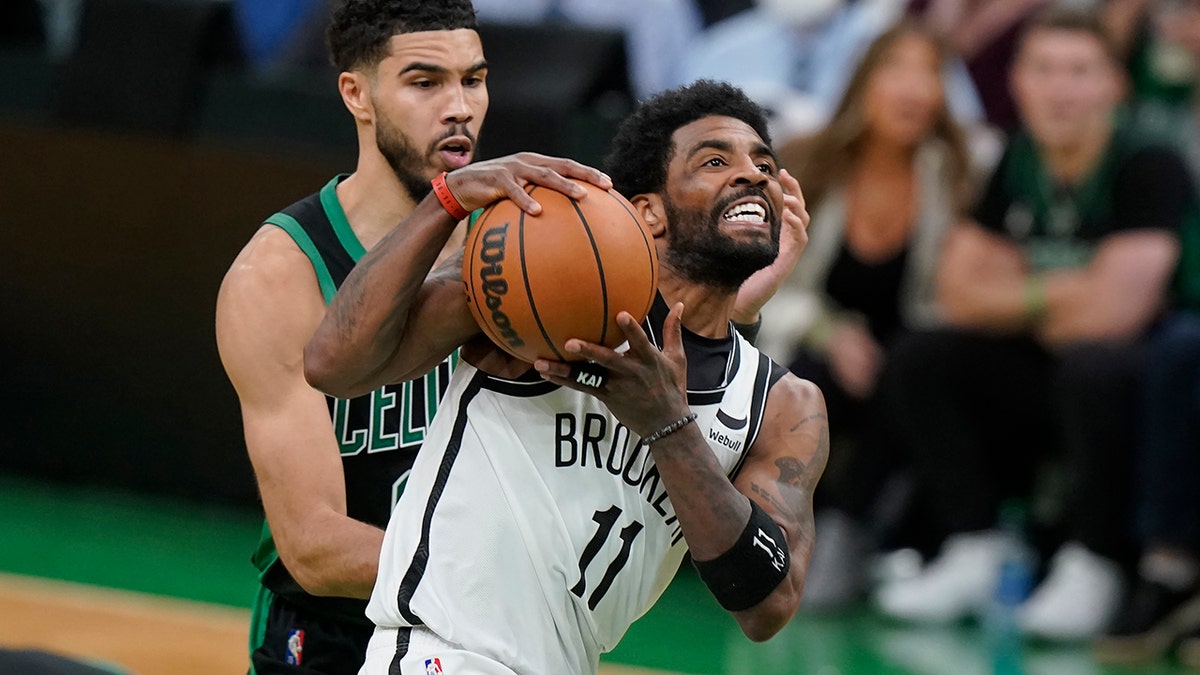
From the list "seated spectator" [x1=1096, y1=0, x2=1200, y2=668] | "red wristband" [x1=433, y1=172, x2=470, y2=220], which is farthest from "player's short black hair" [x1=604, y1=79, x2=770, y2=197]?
"seated spectator" [x1=1096, y1=0, x2=1200, y2=668]

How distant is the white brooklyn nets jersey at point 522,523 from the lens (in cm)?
311

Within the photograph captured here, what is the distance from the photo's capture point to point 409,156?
155 inches

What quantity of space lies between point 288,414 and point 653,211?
3.26ft

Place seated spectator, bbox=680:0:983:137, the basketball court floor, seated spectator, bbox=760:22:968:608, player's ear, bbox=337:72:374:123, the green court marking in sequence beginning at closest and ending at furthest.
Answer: player's ear, bbox=337:72:374:123 < the basketball court floor < seated spectator, bbox=760:22:968:608 < the green court marking < seated spectator, bbox=680:0:983:137

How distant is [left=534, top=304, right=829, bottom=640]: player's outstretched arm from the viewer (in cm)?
291

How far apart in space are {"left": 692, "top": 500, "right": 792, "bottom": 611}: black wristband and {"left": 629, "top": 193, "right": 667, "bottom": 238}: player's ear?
0.55m

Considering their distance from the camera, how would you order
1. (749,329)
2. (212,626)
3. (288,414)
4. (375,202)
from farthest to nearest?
(212,626), (375,202), (749,329), (288,414)

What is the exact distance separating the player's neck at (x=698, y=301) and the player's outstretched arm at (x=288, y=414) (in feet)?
2.65

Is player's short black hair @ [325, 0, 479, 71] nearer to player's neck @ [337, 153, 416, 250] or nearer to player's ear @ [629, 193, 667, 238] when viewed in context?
player's neck @ [337, 153, 416, 250]

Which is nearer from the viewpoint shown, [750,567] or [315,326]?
[750,567]

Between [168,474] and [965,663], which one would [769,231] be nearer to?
[965,663]

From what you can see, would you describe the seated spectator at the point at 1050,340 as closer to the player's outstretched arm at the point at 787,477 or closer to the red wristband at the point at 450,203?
the player's outstretched arm at the point at 787,477

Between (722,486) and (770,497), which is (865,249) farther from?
(722,486)

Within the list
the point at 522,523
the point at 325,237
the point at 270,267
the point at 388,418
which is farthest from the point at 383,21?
the point at 522,523
